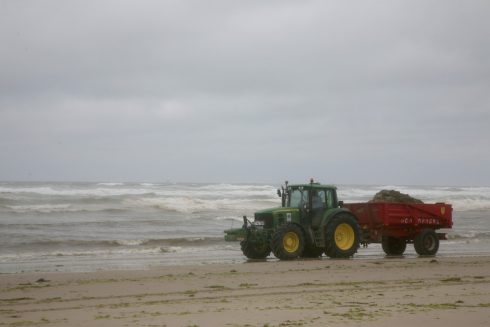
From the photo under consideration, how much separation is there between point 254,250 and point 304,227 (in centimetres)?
144

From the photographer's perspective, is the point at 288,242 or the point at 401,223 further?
the point at 401,223

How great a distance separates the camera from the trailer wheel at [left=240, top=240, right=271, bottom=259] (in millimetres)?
16266

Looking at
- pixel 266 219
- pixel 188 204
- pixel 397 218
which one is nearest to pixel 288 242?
pixel 266 219

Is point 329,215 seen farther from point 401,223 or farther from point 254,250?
point 401,223

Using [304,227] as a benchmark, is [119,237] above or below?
below

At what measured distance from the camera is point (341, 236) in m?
16.2

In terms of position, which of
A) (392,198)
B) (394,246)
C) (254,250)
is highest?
(392,198)

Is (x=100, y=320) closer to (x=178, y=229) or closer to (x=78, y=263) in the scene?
(x=78, y=263)

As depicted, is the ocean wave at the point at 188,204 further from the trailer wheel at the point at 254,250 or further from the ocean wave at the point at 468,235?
the trailer wheel at the point at 254,250

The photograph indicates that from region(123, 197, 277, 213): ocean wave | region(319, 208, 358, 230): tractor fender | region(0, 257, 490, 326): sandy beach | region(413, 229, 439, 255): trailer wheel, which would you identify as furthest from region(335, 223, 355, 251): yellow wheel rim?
region(123, 197, 277, 213): ocean wave

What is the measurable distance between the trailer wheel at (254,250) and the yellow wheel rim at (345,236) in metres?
1.76

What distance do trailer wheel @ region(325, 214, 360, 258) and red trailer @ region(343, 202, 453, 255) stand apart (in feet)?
2.52

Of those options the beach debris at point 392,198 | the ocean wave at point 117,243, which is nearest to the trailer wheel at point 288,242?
the ocean wave at point 117,243

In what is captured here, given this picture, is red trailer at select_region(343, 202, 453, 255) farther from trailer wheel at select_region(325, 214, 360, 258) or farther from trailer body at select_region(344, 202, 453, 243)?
trailer wheel at select_region(325, 214, 360, 258)
